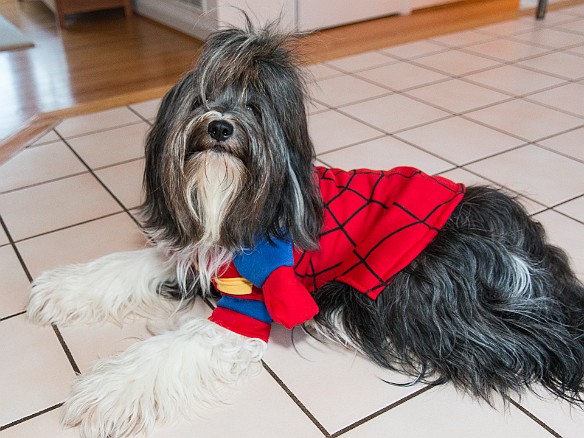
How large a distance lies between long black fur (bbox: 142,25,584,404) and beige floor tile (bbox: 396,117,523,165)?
3.31 feet

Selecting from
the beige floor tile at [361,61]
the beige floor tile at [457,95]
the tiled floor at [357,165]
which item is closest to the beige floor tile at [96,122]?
the tiled floor at [357,165]

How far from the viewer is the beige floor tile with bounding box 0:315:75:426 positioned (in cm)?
152

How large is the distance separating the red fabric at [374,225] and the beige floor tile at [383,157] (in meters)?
0.88

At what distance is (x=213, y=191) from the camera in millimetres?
1408

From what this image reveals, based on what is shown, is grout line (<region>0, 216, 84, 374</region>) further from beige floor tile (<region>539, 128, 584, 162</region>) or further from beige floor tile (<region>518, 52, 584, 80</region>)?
beige floor tile (<region>518, 52, 584, 80</region>)

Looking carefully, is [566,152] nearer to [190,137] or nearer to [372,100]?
[372,100]

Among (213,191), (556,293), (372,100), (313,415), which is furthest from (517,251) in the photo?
(372,100)

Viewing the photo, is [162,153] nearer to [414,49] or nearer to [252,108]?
[252,108]

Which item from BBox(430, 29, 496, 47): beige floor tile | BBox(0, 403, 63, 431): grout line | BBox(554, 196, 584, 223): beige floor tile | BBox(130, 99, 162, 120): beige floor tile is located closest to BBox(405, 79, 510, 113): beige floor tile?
BBox(430, 29, 496, 47): beige floor tile

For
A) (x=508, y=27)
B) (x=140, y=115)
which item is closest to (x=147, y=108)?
(x=140, y=115)

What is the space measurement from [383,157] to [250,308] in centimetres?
130

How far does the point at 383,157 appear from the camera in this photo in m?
2.70

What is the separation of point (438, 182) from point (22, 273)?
4.20 ft

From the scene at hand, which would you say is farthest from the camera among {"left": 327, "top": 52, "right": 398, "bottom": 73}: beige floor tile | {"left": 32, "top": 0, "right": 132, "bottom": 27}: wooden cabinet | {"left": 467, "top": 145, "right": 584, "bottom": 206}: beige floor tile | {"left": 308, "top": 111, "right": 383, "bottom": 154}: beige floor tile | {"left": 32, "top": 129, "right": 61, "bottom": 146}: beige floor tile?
{"left": 32, "top": 0, "right": 132, "bottom": 27}: wooden cabinet
